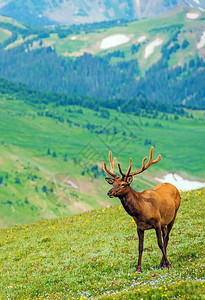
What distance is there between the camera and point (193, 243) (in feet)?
69.7

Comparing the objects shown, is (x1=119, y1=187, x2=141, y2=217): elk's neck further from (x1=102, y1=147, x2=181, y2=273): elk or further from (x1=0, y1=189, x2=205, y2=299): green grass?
(x1=0, y1=189, x2=205, y2=299): green grass

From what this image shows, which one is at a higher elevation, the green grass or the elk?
→ the elk

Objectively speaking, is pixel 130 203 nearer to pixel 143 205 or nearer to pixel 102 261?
pixel 143 205

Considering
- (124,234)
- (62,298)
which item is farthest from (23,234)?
(62,298)

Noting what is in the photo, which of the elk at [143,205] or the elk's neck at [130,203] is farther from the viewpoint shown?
the elk's neck at [130,203]

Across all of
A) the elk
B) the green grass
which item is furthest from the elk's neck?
the green grass

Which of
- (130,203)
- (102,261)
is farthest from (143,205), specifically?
(102,261)

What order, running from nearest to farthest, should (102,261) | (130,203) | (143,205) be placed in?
(130,203), (143,205), (102,261)

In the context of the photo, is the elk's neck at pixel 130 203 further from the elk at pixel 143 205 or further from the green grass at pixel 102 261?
the green grass at pixel 102 261

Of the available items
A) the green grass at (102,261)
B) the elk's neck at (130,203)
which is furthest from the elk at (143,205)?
the green grass at (102,261)

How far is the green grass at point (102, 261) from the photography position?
16478 mm

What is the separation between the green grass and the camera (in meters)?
16.5

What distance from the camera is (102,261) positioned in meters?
21.5

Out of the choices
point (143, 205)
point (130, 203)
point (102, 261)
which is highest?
point (130, 203)
